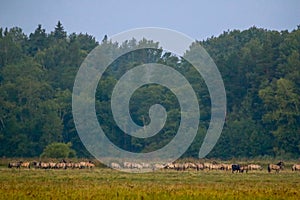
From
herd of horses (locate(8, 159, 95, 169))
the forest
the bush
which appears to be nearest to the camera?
herd of horses (locate(8, 159, 95, 169))

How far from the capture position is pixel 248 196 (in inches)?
1144

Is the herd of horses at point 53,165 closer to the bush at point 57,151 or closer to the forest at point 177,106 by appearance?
the bush at point 57,151

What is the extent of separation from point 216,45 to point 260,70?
145 ft

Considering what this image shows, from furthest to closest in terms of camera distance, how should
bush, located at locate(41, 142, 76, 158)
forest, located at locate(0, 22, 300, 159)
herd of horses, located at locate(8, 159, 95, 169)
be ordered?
forest, located at locate(0, 22, 300, 159) → bush, located at locate(41, 142, 76, 158) → herd of horses, located at locate(8, 159, 95, 169)

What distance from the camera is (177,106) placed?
98188 millimetres

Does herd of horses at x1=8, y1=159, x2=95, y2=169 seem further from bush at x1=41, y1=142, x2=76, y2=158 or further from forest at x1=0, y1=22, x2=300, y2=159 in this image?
forest at x1=0, y1=22, x2=300, y2=159

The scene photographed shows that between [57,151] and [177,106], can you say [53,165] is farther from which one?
[177,106]

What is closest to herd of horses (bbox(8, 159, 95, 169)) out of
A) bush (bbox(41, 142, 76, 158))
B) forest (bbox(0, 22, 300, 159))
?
bush (bbox(41, 142, 76, 158))

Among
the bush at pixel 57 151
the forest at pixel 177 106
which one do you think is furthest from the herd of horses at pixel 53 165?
the forest at pixel 177 106

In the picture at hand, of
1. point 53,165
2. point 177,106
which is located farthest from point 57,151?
point 177,106

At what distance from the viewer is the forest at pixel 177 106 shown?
3344 inches

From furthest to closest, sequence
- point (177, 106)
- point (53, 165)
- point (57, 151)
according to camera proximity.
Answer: point (177, 106)
point (57, 151)
point (53, 165)

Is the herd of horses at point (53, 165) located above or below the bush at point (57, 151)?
below

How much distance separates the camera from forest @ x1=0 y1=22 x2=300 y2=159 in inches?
3344
